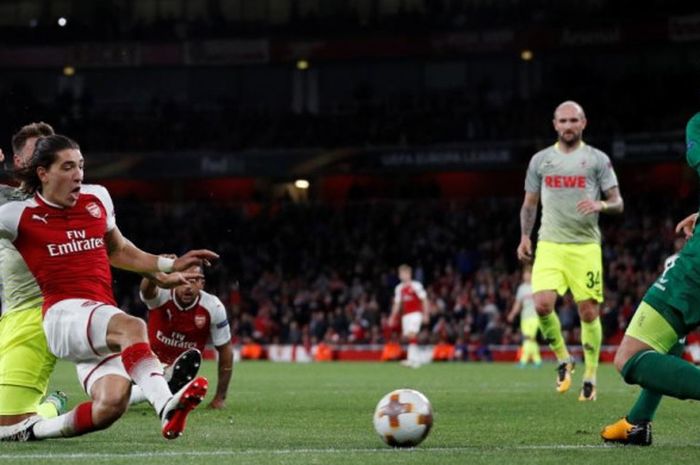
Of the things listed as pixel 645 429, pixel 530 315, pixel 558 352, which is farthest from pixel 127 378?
pixel 530 315

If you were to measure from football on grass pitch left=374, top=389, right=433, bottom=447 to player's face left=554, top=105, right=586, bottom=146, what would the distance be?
601 cm

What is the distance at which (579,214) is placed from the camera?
13.6m

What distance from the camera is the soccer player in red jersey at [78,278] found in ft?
25.0

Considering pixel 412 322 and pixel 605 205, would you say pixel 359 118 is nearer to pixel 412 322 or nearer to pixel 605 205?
pixel 412 322

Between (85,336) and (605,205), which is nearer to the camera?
(85,336)

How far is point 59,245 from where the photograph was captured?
7.88m

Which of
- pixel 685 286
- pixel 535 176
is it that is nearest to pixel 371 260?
pixel 535 176

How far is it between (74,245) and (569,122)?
6.66 m

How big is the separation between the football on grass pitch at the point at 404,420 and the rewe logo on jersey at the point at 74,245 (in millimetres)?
1920

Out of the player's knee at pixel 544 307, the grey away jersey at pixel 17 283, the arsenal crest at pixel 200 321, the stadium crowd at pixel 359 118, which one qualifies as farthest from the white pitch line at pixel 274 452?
the stadium crowd at pixel 359 118

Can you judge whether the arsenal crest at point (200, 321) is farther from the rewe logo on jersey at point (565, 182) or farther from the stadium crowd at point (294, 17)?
the stadium crowd at point (294, 17)

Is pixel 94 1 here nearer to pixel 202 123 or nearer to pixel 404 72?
pixel 202 123

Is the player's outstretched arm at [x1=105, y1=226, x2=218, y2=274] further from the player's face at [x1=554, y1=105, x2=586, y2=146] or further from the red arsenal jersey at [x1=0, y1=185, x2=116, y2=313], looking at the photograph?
the player's face at [x1=554, y1=105, x2=586, y2=146]

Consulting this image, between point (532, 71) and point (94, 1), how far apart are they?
587 inches
